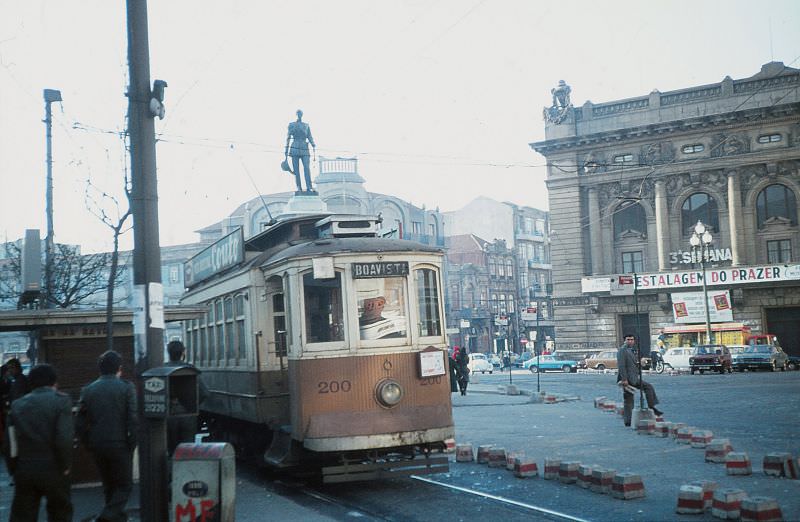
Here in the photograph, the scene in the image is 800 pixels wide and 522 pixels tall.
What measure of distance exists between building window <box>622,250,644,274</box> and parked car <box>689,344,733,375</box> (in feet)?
47.0

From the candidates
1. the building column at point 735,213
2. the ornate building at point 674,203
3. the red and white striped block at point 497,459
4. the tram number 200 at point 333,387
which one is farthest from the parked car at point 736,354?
the tram number 200 at point 333,387

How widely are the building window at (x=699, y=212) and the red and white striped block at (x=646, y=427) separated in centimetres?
4553

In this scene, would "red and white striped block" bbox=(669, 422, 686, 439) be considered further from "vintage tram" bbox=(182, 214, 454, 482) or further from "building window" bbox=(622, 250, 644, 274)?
"building window" bbox=(622, 250, 644, 274)

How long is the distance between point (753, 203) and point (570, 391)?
29749 millimetres

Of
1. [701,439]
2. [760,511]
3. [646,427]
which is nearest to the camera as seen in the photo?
[760,511]

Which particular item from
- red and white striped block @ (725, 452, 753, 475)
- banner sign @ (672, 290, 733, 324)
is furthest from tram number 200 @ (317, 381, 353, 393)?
banner sign @ (672, 290, 733, 324)

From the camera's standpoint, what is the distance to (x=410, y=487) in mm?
11484

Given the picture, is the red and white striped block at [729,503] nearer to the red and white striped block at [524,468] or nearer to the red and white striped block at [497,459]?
the red and white striped block at [524,468]

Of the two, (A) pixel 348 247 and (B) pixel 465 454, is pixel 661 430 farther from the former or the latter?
(A) pixel 348 247

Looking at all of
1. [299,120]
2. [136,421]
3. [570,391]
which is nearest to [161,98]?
[136,421]

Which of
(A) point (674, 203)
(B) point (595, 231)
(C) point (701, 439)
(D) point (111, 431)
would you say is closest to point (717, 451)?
(C) point (701, 439)

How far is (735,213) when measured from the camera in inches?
2264

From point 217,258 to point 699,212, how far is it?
49.8 metres

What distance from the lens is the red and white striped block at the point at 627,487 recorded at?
9727 mm
